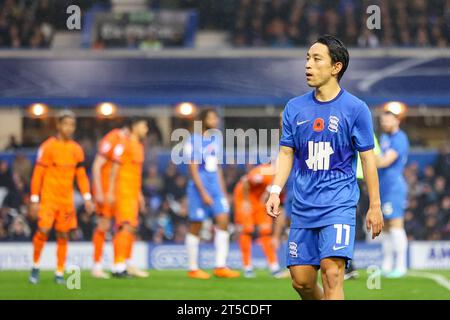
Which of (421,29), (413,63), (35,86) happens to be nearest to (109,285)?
(35,86)

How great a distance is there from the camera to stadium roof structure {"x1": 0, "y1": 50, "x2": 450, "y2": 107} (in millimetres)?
21750

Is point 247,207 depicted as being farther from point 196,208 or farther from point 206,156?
point 206,156

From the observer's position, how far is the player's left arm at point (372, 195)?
7.10m

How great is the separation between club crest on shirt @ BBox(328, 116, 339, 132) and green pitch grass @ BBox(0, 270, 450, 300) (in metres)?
3.96

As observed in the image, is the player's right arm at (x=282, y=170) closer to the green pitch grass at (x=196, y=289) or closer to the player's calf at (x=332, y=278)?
the player's calf at (x=332, y=278)

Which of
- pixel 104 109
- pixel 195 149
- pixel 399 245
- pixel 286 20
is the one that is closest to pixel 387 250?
pixel 399 245

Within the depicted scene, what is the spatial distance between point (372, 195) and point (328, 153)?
42cm

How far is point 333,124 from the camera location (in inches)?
287

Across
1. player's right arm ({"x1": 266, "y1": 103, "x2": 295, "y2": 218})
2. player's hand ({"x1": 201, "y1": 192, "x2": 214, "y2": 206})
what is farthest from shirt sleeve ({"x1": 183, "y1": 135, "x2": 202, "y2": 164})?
player's right arm ({"x1": 266, "y1": 103, "x2": 295, "y2": 218})

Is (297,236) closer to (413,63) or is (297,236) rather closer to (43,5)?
(413,63)

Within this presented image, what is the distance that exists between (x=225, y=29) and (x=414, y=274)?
1170cm

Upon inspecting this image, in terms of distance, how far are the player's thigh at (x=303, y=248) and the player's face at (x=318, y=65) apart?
1.00 meters

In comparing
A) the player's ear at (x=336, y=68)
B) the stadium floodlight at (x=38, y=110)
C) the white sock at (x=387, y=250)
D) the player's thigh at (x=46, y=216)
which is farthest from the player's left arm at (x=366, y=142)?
the stadium floodlight at (x=38, y=110)

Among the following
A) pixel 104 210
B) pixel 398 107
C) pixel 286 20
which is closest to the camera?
pixel 104 210
